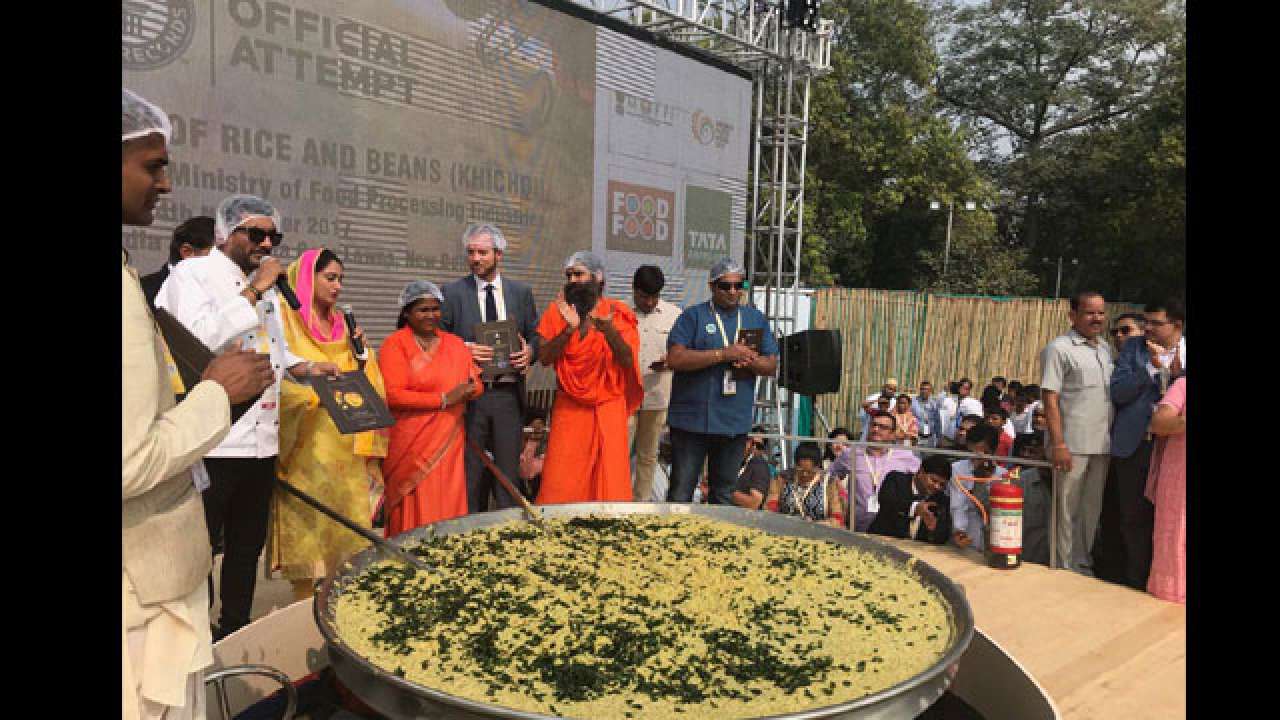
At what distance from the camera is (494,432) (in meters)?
4.41

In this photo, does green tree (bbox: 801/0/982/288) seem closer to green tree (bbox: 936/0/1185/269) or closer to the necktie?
green tree (bbox: 936/0/1185/269)

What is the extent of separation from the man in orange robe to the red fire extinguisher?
1.96 metres

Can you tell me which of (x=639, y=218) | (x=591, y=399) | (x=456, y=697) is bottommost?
(x=456, y=697)

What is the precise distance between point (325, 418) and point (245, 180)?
2497 mm

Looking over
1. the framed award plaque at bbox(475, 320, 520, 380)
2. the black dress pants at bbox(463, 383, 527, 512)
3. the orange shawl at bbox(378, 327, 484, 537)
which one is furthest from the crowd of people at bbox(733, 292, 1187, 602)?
the orange shawl at bbox(378, 327, 484, 537)

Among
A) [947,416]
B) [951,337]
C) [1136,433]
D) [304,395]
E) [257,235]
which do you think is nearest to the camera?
[257,235]

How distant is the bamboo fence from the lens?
14344mm

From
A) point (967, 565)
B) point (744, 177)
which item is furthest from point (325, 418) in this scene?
point (744, 177)

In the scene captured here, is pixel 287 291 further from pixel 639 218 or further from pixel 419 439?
pixel 639 218

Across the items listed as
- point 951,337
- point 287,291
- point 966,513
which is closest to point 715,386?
point 966,513

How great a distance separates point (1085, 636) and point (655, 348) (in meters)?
3.31

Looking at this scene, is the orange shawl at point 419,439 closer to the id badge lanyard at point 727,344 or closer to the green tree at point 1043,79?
the id badge lanyard at point 727,344

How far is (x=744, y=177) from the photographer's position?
10.5m
